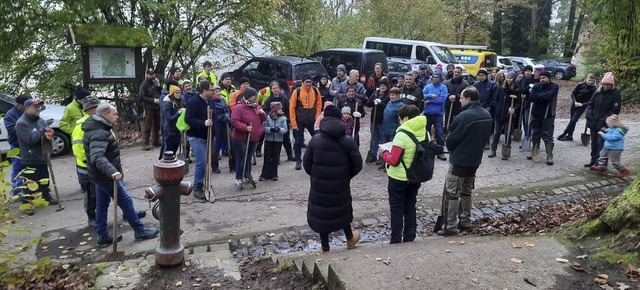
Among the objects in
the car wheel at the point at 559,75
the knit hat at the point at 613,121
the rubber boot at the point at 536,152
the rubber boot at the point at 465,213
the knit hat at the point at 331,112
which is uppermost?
the car wheel at the point at 559,75

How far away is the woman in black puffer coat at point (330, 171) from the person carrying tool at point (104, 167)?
2.20 metres

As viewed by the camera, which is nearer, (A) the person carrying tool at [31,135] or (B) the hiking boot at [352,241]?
(B) the hiking boot at [352,241]

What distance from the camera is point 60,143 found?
11625 mm

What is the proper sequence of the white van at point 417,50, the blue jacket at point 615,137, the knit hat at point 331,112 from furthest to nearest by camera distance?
1. the white van at point 417,50
2. the blue jacket at point 615,137
3. the knit hat at point 331,112

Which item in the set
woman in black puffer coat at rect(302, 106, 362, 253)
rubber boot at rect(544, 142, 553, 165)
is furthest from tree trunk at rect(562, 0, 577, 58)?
woman in black puffer coat at rect(302, 106, 362, 253)

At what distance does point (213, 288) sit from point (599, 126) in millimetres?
7874

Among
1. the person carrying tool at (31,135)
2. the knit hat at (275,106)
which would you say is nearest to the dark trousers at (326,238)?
the knit hat at (275,106)

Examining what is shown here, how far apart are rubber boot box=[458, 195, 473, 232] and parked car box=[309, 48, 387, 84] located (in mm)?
10300

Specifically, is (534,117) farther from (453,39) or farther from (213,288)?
(453,39)

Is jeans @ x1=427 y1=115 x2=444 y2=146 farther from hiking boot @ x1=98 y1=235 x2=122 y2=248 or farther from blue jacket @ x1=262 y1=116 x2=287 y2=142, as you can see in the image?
hiking boot @ x1=98 y1=235 x2=122 y2=248

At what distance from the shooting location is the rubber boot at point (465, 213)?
638 centimetres

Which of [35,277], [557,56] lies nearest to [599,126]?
[35,277]

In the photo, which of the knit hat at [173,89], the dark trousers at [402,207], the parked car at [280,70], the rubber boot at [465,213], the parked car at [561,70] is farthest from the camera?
the parked car at [561,70]

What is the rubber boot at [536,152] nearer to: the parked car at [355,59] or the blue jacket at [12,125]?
the parked car at [355,59]
